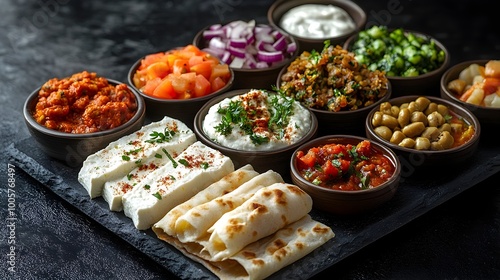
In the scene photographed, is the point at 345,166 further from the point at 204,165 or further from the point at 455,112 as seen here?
the point at 455,112

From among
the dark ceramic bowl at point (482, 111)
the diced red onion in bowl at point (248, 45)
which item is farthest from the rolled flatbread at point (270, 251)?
the diced red onion in bowl at point (248, 45)

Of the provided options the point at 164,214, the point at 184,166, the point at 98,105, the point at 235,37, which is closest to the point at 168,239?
the point at 164,214

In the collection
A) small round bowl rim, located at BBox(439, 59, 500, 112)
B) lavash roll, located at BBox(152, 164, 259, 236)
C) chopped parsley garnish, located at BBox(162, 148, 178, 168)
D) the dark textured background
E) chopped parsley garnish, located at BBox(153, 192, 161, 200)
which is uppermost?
small round bowl rim, located at BBox(439, 59, 500, 112)

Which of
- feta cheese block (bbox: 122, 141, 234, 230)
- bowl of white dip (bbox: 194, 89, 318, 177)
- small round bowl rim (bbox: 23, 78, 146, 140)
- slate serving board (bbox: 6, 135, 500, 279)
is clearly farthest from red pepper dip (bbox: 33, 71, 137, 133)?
feta cheese block (bbox: 122, 141, 234, 230)

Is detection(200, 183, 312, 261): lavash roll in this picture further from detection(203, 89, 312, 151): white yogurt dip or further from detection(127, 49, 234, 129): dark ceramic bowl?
detection(127, 49, 234, 129): dark ceramic bowl

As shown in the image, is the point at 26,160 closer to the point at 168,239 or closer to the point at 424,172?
the point at 168,239

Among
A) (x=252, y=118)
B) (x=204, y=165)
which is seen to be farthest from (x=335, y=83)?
(x=204, y=165)

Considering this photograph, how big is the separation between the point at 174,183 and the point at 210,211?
0.55 m

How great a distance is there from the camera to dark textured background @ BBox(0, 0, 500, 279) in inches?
259

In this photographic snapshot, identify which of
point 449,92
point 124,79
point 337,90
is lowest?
point 124,79

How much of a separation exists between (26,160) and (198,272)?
244 cm

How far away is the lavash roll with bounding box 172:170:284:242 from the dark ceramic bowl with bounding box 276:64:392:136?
1.25 meters

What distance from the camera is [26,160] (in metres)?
7.74

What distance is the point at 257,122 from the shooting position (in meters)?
7.48
